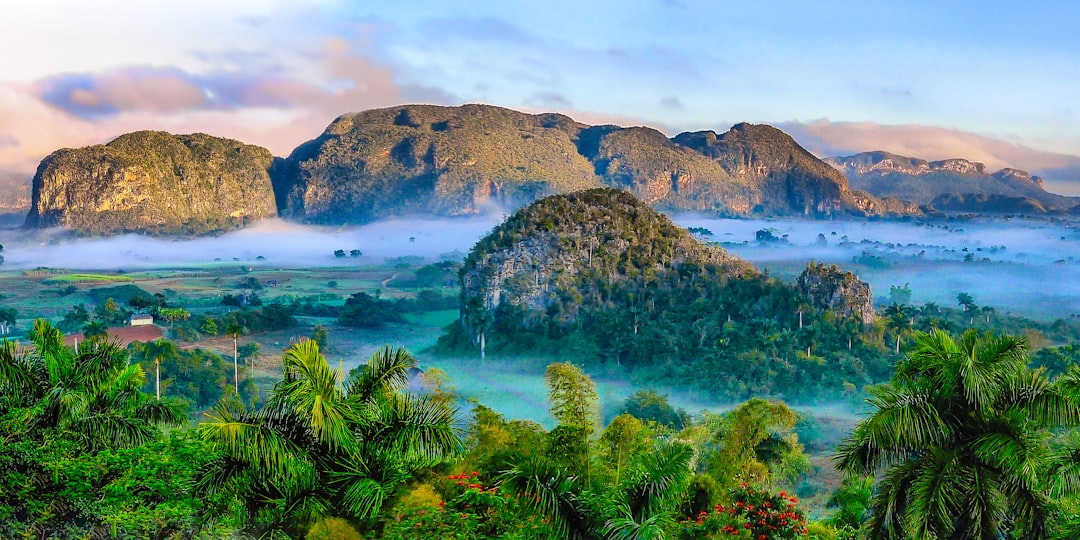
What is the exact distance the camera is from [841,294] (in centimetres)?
5084

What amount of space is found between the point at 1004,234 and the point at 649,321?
13382 centimetres

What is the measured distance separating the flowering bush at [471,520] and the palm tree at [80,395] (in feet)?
17.5

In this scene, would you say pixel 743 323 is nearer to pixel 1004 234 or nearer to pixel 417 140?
pixel 1004 234

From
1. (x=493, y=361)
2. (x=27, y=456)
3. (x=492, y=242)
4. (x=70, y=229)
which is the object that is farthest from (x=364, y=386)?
(x=70, y=229)

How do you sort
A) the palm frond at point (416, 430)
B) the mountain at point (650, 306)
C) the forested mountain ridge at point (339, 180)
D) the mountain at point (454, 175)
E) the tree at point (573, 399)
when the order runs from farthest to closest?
the mountain at point (454, 175) < the forested mountain ridge at point (339, 180) < the mountain at point (650, 306) < the tree at point (573, 399) < the palm frond at point (416, 430)

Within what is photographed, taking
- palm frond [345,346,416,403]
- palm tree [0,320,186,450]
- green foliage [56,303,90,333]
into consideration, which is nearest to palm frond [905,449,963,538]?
palm frond [345,346,416,403]

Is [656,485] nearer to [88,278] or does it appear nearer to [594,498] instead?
[594,498]

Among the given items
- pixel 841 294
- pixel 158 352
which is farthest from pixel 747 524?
pixel 841 294

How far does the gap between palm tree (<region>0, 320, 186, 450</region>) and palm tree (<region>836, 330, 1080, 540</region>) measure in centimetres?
1014

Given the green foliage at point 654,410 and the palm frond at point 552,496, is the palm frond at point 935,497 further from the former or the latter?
the green foliage at point 654,410

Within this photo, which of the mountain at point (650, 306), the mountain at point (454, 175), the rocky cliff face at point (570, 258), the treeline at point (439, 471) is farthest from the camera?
the mountain at point (454, 175)

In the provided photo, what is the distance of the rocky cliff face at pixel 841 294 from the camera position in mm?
50750

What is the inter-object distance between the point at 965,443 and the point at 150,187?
564 feet

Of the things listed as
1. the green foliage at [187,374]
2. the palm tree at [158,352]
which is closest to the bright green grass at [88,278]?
the green foliage at [187,374]
